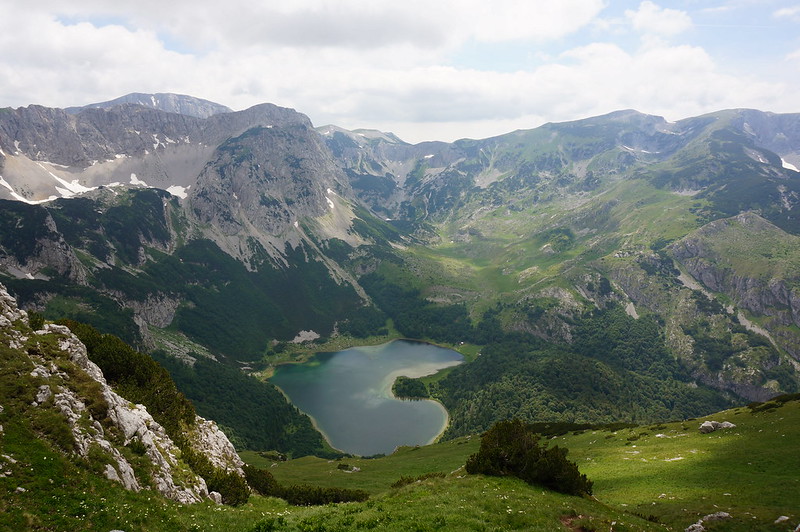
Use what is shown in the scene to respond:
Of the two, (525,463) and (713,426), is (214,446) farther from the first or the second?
(713,426)

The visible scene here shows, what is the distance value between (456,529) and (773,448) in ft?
175

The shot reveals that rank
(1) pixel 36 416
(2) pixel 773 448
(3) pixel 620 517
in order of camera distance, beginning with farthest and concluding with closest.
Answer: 1. (2) pixel 773 448
2. (3) pixel 620 517
3. (1) pixel 36 416

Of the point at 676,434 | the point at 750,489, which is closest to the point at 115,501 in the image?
the point at 750,489

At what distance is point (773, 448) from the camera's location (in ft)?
171

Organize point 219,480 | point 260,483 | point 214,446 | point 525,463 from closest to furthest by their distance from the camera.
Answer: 1. point 525,463
2. point 219,480
3. point 260,483
4. point 214,446

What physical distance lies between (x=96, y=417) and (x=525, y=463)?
36.6 meters

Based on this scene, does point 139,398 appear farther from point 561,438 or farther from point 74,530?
point 561,438

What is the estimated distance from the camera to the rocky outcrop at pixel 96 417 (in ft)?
94.5

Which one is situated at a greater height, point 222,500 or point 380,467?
point 222,500

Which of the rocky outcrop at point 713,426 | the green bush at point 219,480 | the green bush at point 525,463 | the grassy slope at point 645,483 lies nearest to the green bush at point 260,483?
the green bush at point 219,480

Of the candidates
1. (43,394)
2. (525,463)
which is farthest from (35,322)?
A: (525,463)

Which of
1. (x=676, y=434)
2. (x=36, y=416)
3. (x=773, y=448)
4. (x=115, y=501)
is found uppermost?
(x=36, y=416)

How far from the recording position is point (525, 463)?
37.7 metres

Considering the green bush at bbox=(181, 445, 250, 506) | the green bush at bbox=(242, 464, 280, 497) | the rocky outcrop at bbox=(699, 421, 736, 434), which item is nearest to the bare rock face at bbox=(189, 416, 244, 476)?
the green bush at bbox=(242, 464, 280, 497)
